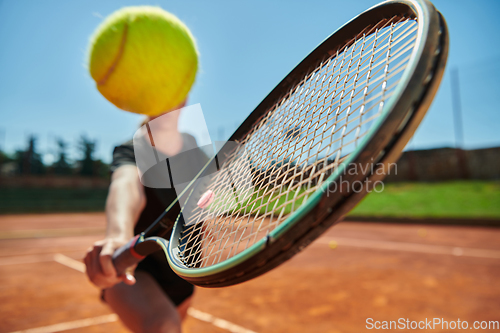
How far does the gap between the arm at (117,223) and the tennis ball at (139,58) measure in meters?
0.31

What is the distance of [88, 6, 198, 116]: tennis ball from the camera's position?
1.39m

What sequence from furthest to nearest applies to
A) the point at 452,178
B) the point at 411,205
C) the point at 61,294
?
the point at 452,178 → the point at 411,205 → the point at 61,294

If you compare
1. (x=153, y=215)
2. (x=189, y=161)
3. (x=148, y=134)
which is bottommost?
(x=153, y=215)

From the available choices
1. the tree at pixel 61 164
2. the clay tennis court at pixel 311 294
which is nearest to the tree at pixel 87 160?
the tree at pixel 61 164

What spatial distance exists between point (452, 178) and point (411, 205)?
10.9 feet

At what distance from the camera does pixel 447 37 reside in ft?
2.15

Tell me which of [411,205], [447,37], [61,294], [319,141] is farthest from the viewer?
[411,205]

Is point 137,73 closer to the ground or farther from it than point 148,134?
farther from it

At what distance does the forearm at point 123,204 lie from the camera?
45.4 inches

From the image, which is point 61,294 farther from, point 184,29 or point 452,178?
point 452,178

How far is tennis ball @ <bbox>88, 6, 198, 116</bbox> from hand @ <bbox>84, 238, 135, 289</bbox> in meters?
0.66

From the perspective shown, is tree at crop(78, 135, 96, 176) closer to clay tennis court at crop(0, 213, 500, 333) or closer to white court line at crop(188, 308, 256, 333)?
clay tennis court at crop(0, 213, 500, 333)

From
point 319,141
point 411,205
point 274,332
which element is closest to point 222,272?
point 319,141

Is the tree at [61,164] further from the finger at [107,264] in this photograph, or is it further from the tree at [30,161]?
the finger at [107,264]
